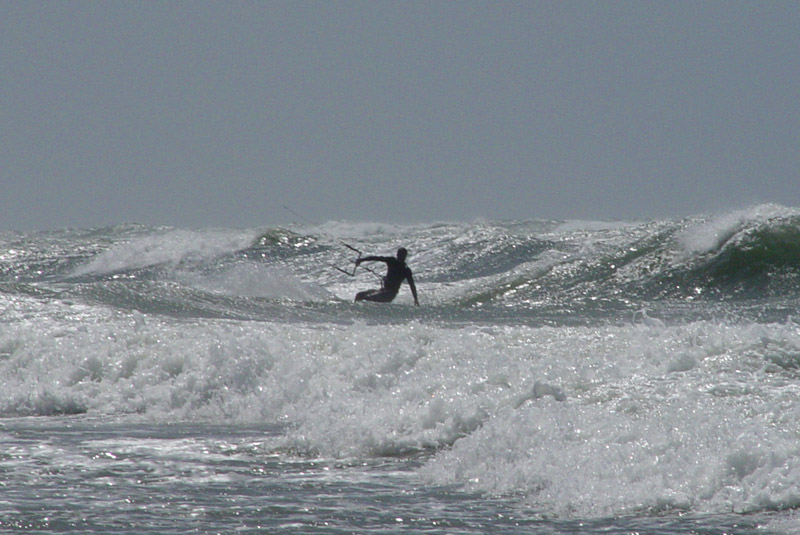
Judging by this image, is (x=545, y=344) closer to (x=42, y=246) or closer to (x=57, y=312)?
(x=57, y=312)

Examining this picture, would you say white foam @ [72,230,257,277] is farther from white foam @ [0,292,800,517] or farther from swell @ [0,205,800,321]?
white foam @ [0,292,800,517]

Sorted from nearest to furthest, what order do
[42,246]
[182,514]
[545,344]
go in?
[182,514] → [545,344] → [42,246]

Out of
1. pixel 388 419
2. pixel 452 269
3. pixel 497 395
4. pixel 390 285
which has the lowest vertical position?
pixel 388 419

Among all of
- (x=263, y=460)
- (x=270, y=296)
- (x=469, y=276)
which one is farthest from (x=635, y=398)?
(x=469, y=276)

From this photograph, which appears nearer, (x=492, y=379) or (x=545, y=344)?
(x=492, y=379)

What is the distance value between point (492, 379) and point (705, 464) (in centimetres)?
267

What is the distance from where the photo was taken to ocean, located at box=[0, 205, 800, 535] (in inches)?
202

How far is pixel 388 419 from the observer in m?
7.31

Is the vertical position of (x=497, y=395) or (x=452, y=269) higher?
(x=452, y=269)

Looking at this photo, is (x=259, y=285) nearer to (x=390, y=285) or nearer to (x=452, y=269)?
(x=390, y=285)

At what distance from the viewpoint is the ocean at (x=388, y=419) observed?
202 inches

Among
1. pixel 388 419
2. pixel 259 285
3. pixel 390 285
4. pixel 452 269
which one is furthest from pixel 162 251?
pixel 388 419

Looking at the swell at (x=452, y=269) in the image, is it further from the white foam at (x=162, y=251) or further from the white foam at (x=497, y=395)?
the white foam at (x=497, y=395)

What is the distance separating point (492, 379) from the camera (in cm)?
788
